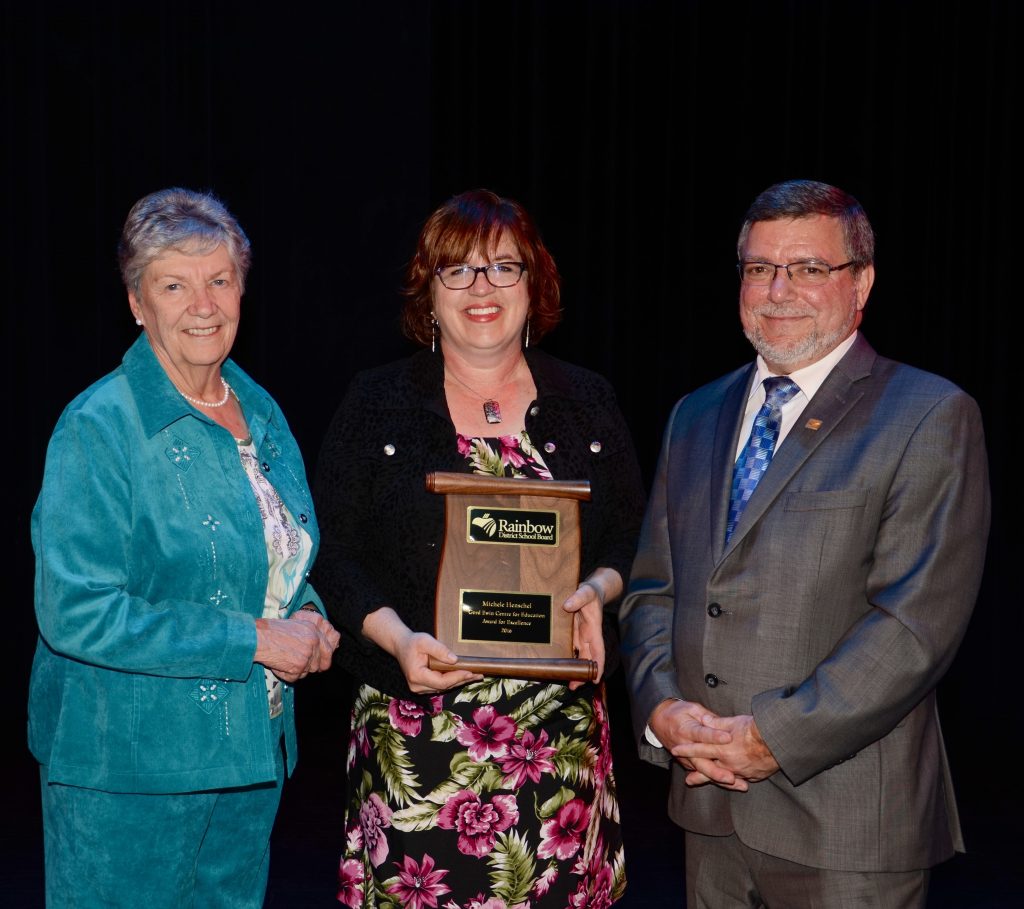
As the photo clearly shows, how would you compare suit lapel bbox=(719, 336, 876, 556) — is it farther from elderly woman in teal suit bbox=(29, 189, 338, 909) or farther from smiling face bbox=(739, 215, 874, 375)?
elderly woman in teal suit bbox=(29, 189, 338, 909)

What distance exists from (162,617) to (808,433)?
4.17ft

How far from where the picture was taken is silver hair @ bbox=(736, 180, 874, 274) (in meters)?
2.35

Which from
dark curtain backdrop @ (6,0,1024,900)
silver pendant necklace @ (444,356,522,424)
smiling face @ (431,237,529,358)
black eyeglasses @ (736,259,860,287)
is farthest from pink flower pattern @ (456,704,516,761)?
dark curtain backdrop @ (6,0,1024,900)


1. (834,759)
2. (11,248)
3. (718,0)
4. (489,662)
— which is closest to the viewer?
(834,759)

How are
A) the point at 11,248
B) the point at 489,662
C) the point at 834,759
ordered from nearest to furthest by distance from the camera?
the point at 834,759, the point at 489,662, the point at 11,248

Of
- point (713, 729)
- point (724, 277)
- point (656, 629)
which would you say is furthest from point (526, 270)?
point (724, 277)

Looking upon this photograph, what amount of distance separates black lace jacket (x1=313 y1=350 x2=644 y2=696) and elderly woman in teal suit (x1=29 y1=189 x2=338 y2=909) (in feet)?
A: 0.40

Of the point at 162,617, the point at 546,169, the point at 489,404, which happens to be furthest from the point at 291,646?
the point at 546,169

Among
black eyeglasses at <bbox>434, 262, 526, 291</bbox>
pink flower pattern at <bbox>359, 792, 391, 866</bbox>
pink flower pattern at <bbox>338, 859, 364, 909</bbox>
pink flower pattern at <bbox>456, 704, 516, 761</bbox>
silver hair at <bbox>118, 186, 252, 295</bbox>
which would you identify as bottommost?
pink flower pattern at <bbox>338, 859, 364, 909</bbox>

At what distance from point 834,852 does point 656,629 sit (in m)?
0.54

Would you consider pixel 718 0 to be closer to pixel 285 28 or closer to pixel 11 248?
pixel 285 28

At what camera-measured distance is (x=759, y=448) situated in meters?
2.37

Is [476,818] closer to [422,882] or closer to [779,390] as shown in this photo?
[422,882]

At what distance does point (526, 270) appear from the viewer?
2709 millimetres
